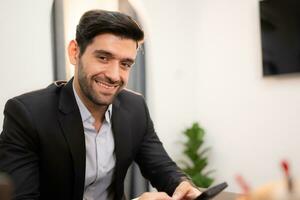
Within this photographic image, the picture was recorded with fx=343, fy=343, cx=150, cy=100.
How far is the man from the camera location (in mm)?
1243

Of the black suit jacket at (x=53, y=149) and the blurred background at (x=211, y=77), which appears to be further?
the blurred background at (x=211, y=77)

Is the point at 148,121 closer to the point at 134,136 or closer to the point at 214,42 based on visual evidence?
the point at 134,136

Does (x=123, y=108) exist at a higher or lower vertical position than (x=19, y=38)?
lower

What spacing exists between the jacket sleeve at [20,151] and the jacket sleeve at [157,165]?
20.4 inches

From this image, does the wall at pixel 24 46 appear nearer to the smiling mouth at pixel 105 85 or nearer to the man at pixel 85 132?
the man at pixel 85 132

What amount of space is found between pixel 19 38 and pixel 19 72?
244mm

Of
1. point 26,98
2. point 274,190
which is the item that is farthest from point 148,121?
point 274,190

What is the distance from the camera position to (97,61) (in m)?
1.37

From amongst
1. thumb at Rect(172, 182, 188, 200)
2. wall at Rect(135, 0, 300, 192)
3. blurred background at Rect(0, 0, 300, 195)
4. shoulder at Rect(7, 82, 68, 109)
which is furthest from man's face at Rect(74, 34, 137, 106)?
wall at Rect(135, 0, 300, 192)

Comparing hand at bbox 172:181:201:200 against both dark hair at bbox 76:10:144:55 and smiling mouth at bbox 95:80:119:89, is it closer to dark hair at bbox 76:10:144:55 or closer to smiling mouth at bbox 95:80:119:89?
smiling mouth at bbox 95:80:119:89

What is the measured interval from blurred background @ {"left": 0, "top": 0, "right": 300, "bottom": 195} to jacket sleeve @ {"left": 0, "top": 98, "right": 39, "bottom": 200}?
1.34m

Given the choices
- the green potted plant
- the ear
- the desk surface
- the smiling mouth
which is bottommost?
the green potted plant

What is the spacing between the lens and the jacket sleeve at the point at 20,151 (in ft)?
3.77

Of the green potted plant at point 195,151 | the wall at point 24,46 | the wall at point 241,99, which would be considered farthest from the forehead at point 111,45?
the green potted plant at point 195,151
